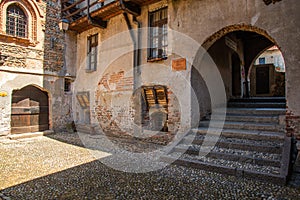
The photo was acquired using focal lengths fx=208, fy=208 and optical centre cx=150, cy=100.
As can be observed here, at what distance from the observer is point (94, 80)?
9.01m

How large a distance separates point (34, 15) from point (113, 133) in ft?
19.3

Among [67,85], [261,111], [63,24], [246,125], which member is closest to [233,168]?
[246,125]

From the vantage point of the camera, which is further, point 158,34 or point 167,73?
point 158,34

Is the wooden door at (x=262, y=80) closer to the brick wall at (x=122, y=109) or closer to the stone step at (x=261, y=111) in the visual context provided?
the stone step at (x=261, y=111)

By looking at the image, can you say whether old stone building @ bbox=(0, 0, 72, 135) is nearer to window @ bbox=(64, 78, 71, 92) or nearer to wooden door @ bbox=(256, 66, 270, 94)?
window @ bbox=(64, 78, 71, 92)

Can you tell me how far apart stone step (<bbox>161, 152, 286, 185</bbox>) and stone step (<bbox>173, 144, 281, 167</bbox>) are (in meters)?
0.10

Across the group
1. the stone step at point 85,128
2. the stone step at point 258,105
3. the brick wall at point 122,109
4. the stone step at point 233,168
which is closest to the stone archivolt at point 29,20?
the brick wall at point 122,109

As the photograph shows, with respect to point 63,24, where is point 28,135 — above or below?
below

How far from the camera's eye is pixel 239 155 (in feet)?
14.0

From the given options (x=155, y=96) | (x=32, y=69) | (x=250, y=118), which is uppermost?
(x=32, y=69)

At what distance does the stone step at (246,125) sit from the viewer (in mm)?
4855

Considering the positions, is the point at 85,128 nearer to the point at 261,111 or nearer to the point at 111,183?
the point at 111,183

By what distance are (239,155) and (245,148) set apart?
14.9 inches

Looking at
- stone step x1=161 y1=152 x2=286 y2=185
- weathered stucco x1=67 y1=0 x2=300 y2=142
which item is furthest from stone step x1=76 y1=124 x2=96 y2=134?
stone step x1=161 y1=152 x2=286 y2=185
